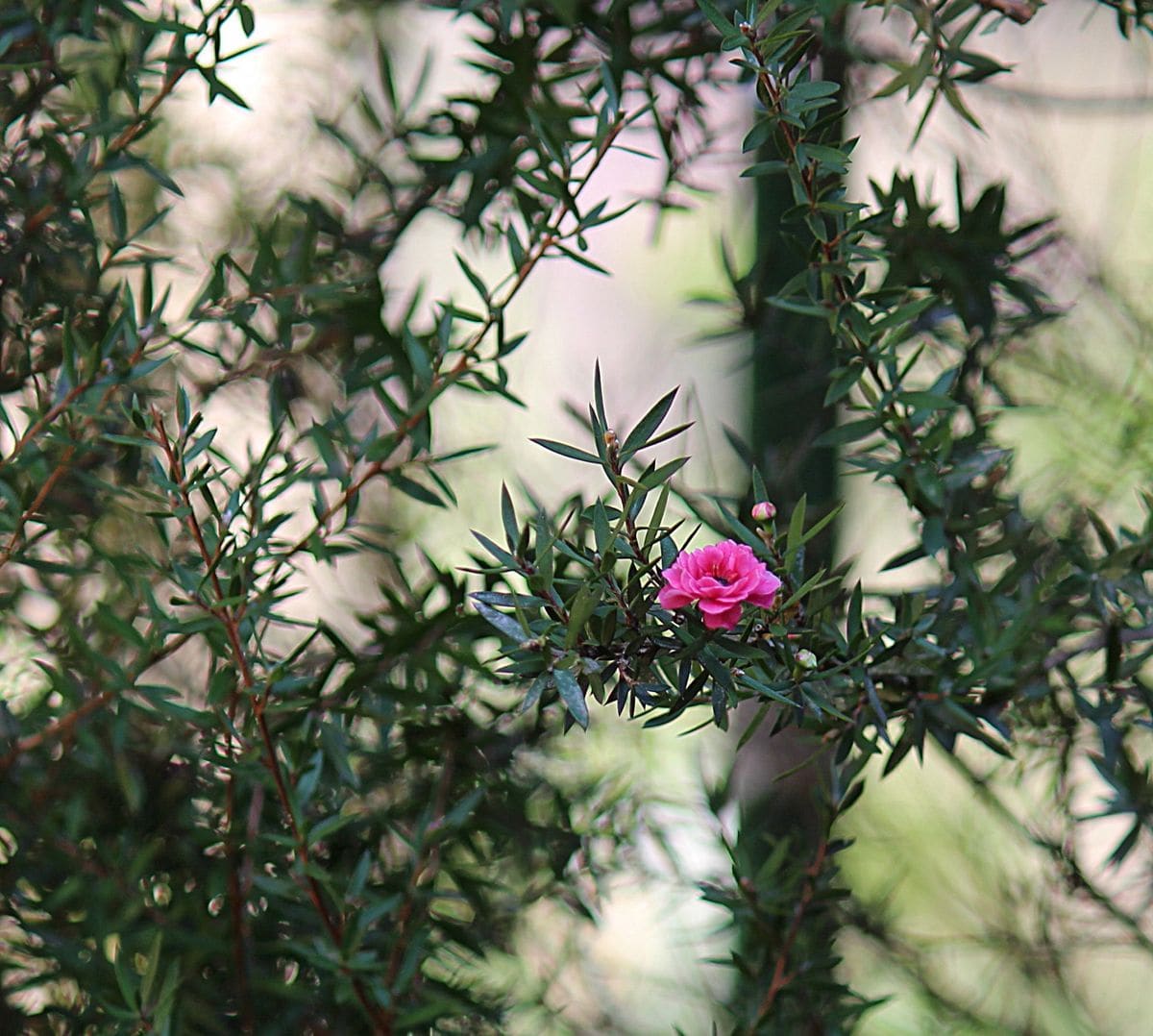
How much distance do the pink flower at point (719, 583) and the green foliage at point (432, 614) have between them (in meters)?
0.02

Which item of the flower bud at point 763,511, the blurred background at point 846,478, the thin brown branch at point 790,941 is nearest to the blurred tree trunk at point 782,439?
the blurred background at point 846,478

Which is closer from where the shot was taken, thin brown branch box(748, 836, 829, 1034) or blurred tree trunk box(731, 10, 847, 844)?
thin brown branch box(748, 836, 829, 1034)

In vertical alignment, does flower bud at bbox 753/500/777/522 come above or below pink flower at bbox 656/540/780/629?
above

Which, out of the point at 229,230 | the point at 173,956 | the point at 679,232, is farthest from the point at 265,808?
the point at 679,232

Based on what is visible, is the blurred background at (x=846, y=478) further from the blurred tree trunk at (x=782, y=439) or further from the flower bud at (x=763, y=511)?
the flower bud at (x=763, y=511)

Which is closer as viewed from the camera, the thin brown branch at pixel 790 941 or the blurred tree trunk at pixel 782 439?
the thin brown branch at pixel 790 941

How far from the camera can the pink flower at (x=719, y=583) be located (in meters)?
0.43

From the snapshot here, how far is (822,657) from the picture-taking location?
1.72 feet

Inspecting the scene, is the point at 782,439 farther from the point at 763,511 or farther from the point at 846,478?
the point at 763,511

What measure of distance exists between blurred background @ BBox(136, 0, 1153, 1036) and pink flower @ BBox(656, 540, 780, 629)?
51 centimetres

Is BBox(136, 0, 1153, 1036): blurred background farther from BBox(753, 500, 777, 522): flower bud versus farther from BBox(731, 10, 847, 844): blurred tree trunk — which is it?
BBox(753, 500, 777, 522): flower bud

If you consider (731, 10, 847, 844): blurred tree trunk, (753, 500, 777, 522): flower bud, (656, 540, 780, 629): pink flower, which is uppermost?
(731, 10, 847, 844): blurred tree trunk

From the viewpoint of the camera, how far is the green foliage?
0.52m

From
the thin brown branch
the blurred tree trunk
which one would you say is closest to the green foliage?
the thin brown branch
